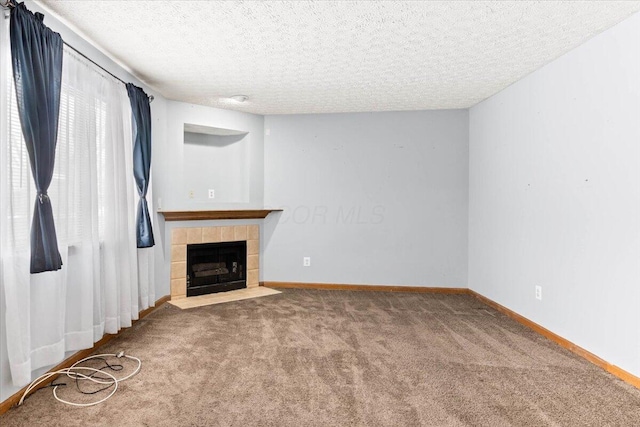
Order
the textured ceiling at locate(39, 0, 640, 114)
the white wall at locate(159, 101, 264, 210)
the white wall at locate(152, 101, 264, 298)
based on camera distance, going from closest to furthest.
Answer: the textured ceiling at locate(39, 0, 640, 114)
the white wall at locate(152, 101, 264, 298)
the white wall at locate(159, 101, 264, 210)

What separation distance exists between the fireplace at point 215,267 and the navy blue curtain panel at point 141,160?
1.11 metres

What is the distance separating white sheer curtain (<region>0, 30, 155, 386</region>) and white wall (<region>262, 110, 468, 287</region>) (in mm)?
2029

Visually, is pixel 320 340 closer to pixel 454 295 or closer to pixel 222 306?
pixel 222 306

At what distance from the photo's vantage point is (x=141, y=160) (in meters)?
3.42

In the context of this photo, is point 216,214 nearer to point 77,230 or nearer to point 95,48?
point 77,230

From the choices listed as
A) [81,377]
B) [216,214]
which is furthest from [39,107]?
[216,214]

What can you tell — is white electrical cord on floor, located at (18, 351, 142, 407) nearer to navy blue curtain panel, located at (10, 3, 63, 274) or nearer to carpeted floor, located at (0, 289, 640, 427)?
carpeted floor, located at (0, 289, 640, 427)

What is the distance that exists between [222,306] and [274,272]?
112 centimetres

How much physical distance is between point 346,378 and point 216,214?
2.83m

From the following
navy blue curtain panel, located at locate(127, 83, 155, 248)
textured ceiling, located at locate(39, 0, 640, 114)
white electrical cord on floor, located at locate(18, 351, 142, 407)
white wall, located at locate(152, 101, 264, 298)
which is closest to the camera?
white electrical cord on floor, located at locate(18, 351, 142, 407)

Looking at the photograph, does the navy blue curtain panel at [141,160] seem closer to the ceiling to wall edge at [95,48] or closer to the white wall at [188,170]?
the ceiling to wall edge at [95,48]

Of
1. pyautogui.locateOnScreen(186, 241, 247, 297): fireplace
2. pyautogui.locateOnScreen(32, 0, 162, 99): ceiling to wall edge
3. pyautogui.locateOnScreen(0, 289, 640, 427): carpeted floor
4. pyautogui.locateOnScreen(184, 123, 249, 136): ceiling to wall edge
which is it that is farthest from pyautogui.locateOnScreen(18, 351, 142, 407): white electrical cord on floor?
pyautogui.locateOnScreen(184, 123, 249, 136): ceiling to wall edge

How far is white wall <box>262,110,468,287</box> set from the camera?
4777 mm

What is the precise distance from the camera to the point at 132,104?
3.31 metres
